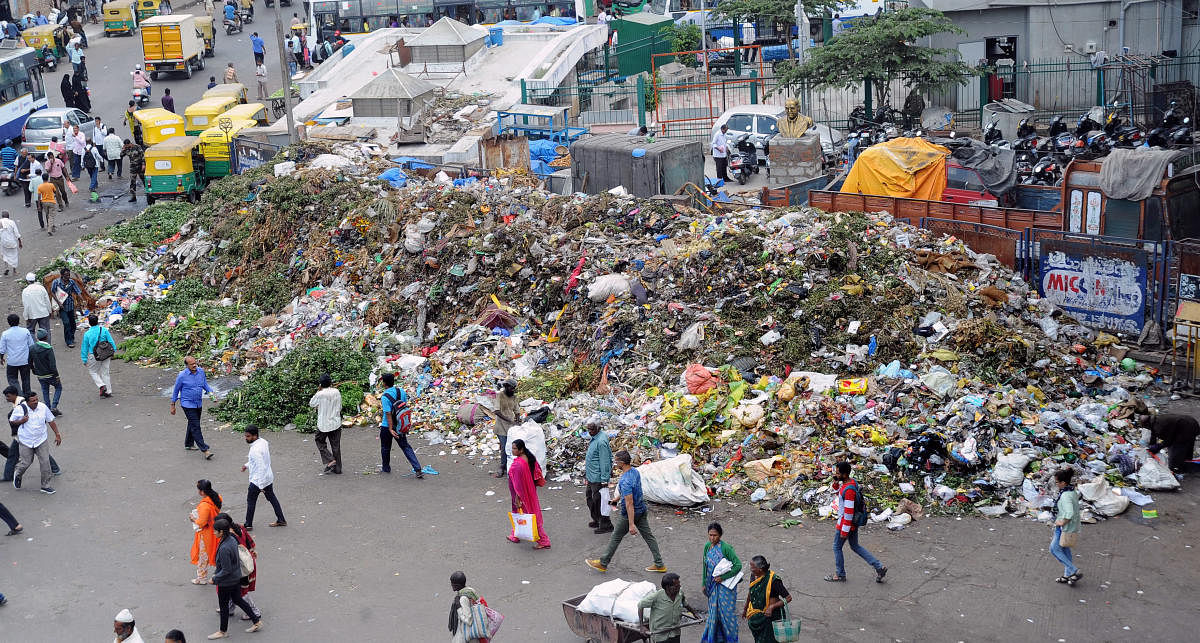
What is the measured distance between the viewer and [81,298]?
61.5 ft

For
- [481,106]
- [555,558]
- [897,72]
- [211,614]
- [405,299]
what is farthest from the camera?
[481,106]

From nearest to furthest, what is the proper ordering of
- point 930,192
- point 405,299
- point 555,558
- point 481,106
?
point 555,558 < point 405,299 < point 930,192 < point 481,106

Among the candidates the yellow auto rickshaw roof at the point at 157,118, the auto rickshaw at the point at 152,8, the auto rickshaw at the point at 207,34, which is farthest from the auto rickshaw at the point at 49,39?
the yellow auto rickshaw roof at the point at 157,118

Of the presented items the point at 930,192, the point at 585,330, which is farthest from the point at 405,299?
the point at 930,192

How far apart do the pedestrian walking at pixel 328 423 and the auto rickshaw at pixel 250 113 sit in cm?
1776

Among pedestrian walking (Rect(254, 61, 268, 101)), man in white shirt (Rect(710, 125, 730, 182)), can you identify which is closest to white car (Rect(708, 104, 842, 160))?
man in white shirt (Rect(710, 125, 730, 182))

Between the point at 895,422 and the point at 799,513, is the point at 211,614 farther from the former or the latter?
the point at 895,422

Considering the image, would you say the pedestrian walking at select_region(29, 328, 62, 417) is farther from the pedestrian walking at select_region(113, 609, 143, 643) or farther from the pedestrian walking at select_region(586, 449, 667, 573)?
the pedestrian walking at select_region(586, 449, 667, 573)

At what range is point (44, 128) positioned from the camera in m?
28.7

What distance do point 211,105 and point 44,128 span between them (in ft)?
13.6

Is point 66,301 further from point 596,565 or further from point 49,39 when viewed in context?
point 49,39

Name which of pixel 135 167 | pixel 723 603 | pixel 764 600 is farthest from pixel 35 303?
pixel 764 600

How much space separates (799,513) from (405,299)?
8.03 m

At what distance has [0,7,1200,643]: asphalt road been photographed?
351 inches
